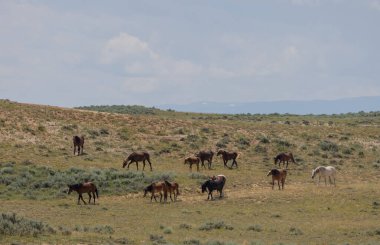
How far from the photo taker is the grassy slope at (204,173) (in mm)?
26005

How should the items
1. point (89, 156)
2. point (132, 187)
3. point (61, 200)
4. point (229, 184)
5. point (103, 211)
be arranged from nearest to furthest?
point (103, 211) < point (61, 200) < point (132, 187) < point (229, 184) < point (89, 156)

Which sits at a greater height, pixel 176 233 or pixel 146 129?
pixel 146 129

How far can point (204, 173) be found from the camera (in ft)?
142

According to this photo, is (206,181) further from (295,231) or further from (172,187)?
(295,231)

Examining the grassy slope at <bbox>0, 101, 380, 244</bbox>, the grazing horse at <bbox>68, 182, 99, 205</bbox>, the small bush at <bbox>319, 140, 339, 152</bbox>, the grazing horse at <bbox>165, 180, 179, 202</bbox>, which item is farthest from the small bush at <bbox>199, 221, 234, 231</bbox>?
the small bush at <bbox>319, 140, 339, 152</bbox>

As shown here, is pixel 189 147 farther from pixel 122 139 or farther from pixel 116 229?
pixel 116 229

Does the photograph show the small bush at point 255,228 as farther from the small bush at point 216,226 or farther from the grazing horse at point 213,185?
the grazing horse at point 213,185

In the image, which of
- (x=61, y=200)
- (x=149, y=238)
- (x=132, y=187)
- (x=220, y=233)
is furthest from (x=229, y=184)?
(x=149, y=238)

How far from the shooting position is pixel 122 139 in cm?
5578

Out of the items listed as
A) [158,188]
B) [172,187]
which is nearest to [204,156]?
[172,187]

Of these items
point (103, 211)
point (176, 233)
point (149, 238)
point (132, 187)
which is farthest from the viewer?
point (132, 187)

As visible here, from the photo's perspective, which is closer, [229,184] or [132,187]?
[132,187]

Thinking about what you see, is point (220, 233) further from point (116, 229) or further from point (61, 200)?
point (61, 200)

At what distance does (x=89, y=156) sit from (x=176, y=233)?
23.9 meters
